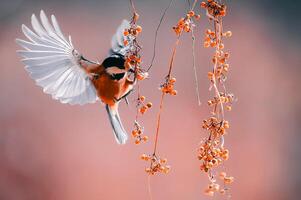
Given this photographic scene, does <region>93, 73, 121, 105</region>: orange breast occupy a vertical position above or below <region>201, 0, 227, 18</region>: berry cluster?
above

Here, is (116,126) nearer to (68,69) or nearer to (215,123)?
(68,69)

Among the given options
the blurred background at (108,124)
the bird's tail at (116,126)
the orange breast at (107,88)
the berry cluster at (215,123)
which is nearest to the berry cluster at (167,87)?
the berry cluster at (215,123)

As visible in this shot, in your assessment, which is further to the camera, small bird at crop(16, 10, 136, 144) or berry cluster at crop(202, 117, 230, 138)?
small bird at crop(16, 10, 136, 144)

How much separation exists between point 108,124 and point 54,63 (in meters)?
1.25

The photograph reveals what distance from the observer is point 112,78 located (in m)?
0.77

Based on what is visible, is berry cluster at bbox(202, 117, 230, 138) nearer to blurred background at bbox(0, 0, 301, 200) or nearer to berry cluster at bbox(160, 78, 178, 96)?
berry cluster at bbox(160, 78, 178, 96)

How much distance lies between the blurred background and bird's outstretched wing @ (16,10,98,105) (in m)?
1.15

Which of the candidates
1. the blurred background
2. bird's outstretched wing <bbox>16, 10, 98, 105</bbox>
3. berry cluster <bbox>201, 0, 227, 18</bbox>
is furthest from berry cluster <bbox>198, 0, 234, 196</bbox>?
the blurred background

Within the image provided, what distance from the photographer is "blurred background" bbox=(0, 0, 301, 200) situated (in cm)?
204

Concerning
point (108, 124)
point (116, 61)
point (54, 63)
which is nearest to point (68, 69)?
point (54, 63)

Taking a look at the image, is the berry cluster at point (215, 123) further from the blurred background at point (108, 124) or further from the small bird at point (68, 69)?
the blurred background at point (108, 124)

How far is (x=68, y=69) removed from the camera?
2.69 ft

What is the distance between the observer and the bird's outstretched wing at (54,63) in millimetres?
756

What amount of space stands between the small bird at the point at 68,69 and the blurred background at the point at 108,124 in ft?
3.76
